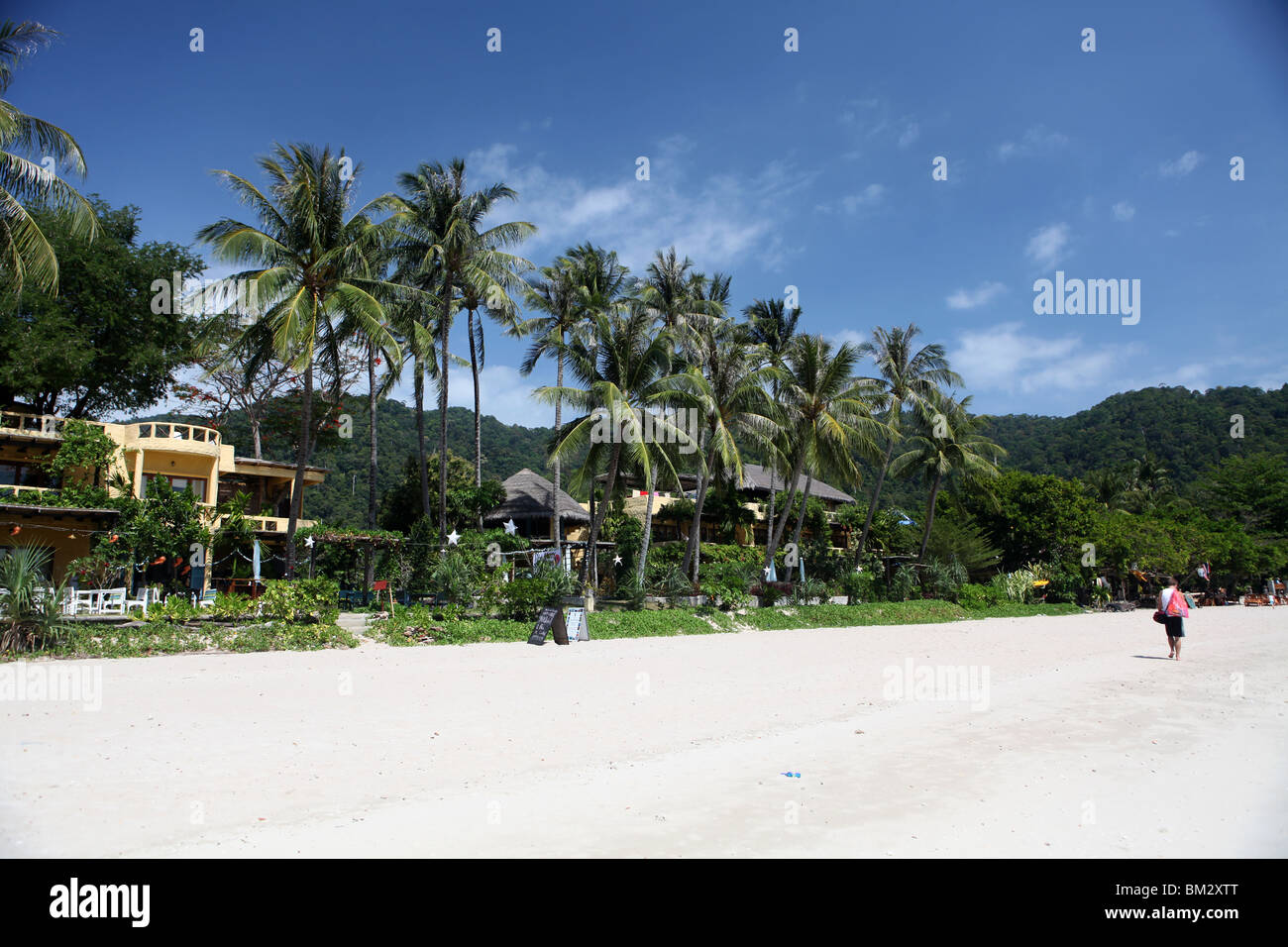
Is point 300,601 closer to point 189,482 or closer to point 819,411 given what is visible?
point 189,482

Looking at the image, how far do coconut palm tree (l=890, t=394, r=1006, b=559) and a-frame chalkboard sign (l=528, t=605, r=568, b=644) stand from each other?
929 inches

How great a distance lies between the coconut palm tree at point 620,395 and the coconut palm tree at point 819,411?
618 centimetres

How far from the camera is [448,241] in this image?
23.8 metres

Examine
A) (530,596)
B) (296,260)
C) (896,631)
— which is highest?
(296,260)

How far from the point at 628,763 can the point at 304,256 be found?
17624 millimetres

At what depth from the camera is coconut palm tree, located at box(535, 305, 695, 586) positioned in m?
21.1

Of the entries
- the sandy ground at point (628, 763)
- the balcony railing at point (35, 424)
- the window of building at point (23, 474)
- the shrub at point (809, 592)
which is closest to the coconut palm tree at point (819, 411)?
the shrub at point (809, 592)

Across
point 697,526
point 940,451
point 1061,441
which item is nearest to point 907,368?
point 940,451

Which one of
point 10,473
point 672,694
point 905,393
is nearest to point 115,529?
point 10,473

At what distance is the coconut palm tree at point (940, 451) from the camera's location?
1366 inches

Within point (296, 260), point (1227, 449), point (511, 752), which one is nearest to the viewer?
point (511, 752)

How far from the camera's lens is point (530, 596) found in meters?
17.5
